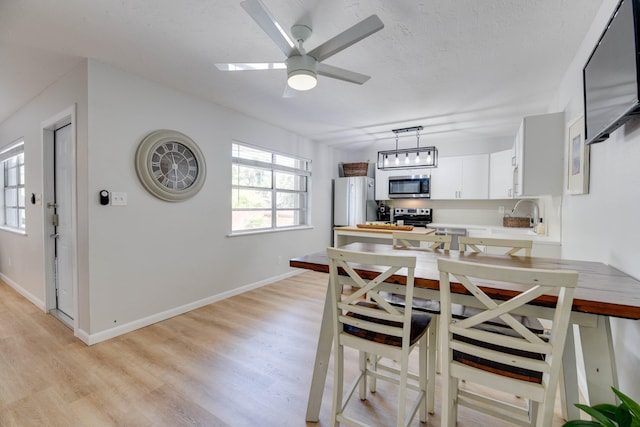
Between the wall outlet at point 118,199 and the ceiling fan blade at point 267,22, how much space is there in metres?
2.02

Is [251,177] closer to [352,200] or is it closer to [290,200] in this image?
[290,200]

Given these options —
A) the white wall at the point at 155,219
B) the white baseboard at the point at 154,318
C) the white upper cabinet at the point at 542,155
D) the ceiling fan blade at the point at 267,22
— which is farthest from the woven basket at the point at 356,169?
the ceiling fan blade at the point at 267,22

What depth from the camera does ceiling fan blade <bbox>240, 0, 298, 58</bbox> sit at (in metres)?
1.38

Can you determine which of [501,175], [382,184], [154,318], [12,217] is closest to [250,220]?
[154,318]

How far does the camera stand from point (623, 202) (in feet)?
4.74

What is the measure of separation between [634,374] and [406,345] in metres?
1.08

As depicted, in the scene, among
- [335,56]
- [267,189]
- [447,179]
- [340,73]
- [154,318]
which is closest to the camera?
[340,73]

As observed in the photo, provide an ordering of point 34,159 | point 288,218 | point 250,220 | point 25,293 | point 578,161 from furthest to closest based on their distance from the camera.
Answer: point 288,218 < point 250,220 < point 25,293 < point 34,159 < point 578,161

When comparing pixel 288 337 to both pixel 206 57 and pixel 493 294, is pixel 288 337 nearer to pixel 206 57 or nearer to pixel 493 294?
pixel 493 294

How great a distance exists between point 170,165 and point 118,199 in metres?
0.61

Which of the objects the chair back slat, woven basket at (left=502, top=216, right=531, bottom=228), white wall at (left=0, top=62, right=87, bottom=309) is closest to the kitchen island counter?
woven basket at (left=502, top=216, right=531, bottom=228)

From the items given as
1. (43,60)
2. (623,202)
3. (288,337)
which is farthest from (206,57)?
(623,202)

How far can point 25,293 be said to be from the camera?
3.55 metres

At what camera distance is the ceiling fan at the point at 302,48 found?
148cm
